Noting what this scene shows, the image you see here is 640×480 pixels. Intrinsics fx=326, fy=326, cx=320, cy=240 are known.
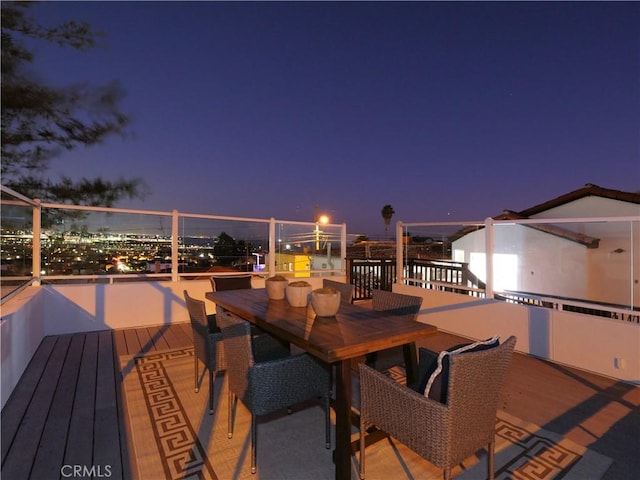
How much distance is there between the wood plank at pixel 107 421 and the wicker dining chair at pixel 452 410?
4.92 ft

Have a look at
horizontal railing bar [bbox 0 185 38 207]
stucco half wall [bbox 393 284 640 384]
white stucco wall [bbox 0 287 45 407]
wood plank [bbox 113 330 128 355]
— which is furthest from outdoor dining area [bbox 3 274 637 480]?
horizontal railing bar [bbox 0 185 38 207]

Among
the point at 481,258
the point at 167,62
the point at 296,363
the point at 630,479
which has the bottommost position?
the point at 630,479

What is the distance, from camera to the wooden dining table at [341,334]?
66.6 inches

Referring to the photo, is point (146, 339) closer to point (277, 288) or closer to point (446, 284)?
point (277, 288)

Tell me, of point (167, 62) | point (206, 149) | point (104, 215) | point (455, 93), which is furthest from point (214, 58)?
point (455, 93)

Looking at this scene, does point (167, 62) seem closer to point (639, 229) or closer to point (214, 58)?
point (214, 58)

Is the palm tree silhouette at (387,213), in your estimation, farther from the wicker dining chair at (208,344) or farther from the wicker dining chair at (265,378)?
the wicker dining chair at (265,378)

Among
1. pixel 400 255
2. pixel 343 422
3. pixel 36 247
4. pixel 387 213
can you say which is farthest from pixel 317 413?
pixel 387 213

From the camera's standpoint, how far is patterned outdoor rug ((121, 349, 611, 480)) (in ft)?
5.87

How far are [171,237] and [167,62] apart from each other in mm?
4455

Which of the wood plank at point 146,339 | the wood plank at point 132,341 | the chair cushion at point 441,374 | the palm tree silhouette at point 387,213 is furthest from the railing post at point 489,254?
the palm tree silhouette at point 387,213

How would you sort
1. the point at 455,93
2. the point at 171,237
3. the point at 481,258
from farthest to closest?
the point at 455,93 < the point at 171,237 < the point at 481,258

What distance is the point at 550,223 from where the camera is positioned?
12.0 feet

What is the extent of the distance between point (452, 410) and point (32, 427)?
2.71 m
